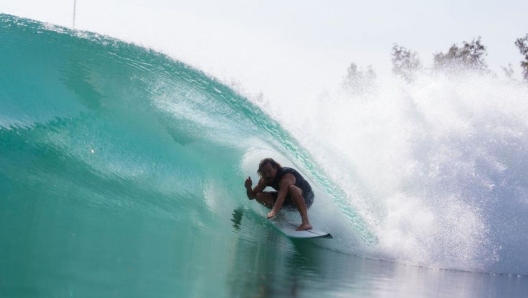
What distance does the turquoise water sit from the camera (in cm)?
428

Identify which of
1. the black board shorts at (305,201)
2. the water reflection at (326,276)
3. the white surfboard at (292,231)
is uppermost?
the black board shorts at (305,201)

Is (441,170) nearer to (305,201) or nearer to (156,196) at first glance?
(305,201)

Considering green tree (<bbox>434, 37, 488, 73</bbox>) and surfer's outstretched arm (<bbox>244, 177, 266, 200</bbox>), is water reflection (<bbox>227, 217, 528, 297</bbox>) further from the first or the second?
green tree (<bbox>434, 37, 488, 73</bbox>)

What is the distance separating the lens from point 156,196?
25.8 feet

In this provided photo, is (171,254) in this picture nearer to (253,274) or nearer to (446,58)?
(253,274)

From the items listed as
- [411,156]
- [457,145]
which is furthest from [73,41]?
[457,145]

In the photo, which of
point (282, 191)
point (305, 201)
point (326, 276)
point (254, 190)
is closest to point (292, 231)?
point (282, 191)

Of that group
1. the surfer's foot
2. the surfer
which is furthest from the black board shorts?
the surfer's foot

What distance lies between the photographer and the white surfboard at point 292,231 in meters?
7.46

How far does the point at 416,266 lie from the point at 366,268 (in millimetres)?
1404

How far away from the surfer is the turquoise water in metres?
0.27

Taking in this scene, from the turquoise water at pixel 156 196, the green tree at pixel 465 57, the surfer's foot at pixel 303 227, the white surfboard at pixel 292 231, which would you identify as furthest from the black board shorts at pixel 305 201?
the green tree at pixel 465 57

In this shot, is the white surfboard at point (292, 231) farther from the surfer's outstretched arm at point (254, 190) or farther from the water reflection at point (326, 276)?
the surfer's outstretched arm at point (254, 190)

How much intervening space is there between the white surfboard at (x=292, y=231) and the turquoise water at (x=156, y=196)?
0.12m
